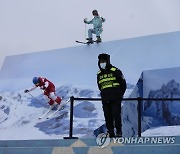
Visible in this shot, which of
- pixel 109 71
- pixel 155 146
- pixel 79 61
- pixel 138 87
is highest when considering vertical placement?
pixel 79 61

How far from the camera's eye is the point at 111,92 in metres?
6.50

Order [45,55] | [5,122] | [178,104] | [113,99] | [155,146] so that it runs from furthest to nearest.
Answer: [45,55], [5,122], [178,104], [113,99], [155,146]

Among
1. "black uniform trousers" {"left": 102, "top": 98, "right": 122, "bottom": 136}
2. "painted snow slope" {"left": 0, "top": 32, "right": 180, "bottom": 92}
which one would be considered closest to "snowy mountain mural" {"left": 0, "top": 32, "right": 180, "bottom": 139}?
"painted snow slope" {"left": 0, "top": 32, "right": 180, "bottom": 92}

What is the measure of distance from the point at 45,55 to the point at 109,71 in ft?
23.6

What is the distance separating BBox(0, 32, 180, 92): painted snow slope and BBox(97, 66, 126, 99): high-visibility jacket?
187 inches

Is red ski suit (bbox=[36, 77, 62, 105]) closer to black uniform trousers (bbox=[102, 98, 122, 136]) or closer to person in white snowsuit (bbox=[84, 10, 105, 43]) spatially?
person in white snowsuit (bbox=[84, 10, 105, 43])

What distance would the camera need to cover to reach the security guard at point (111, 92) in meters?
6.46

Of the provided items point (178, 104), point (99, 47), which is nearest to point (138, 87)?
point (178, 104)

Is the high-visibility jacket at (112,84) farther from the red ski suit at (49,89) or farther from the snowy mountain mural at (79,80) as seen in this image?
the red ski suit at (49,89)

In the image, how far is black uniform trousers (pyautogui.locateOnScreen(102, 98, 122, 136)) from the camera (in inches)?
253

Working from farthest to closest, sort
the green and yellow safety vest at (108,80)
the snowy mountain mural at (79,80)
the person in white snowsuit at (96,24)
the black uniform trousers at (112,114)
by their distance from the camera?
the person in white snowsuit at (96,24)
the snowy mountain mural at (79,80)
the green and yellow safety vest at (108,80)
the black uniform trousers at (112,114)

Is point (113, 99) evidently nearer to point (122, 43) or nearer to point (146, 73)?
point (146, 73)


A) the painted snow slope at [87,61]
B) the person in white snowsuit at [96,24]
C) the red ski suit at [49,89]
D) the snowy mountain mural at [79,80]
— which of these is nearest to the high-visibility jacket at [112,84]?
the snowy mountain mural at [79,80]

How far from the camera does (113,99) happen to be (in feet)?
21.2
